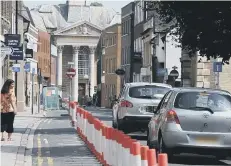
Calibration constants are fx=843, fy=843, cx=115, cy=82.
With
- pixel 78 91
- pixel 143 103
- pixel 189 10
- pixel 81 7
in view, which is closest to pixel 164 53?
pixel 143 103

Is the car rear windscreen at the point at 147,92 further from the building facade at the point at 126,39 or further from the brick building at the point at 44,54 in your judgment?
the brick building at the point at 44,54

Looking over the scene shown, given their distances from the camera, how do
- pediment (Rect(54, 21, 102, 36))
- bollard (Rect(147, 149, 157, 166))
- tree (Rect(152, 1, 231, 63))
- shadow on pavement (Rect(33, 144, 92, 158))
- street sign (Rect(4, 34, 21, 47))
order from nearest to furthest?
bollard (Rect(147, 149, 157, 166)) → tree (Rect(152, 1, 231, 63)) → shadow on pavement (Rect(33, 144, 92, 158)) → street sign (Rect(4, 34, 21, 47)) → pediment (Rect(54, 21, 102, 36))

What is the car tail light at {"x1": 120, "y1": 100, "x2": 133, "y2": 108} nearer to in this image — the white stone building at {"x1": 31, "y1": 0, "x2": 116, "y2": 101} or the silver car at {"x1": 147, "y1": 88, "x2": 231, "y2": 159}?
the silver car at {"x1": 147, "y1": 88, "x2": 231, "y2": 159}

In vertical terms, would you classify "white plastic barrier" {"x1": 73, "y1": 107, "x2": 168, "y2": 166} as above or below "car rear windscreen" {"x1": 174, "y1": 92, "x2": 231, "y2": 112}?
below

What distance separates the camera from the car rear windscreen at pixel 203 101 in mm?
17781

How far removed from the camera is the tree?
19.4m

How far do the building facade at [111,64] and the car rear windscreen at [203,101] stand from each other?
3145 inches

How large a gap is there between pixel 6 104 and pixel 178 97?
738 cm

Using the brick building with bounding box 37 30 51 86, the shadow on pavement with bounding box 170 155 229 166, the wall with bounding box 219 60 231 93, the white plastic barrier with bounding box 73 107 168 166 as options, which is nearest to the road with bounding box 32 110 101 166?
the white plastic barrier with bounding box 73 107 168 166

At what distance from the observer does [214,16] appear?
1956cm

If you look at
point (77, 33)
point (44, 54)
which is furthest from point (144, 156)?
point (77, 33)

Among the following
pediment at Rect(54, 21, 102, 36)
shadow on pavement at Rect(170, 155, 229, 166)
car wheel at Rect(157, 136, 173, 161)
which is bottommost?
shadow on pavement at Rect(170, 155, 229, 166)

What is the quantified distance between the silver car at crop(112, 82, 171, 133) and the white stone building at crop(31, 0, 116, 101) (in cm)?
12295

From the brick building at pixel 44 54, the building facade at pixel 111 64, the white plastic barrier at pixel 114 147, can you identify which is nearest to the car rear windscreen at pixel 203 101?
the white plastic barrier at pixel 114 147
